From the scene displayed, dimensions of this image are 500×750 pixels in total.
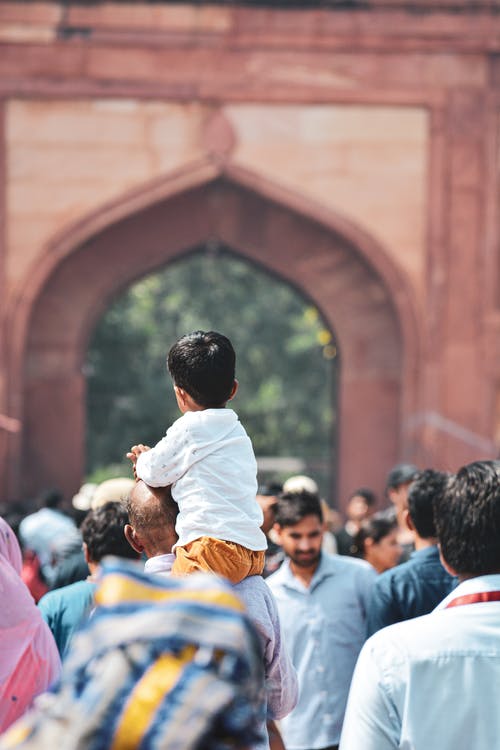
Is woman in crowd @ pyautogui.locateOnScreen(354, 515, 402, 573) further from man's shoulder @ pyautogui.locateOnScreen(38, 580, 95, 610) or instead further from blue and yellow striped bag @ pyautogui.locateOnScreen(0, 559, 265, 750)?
blue and yellow striped bag @ pyautogui.locateOnScreen(0, 559, 265, 750)

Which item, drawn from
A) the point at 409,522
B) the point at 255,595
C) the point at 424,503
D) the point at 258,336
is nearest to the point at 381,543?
the point at 409,522

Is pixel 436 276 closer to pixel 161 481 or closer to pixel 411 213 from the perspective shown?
pixel 411 213

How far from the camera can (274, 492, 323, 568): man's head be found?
3441 mm

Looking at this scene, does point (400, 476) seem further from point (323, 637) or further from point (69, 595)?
point (69, 595)

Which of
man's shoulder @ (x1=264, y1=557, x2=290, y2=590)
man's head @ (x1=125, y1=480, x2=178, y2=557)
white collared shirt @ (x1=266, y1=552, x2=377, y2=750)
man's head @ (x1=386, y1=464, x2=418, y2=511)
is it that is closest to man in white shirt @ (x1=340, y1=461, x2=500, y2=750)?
man's head @ (x1=125, y1=480, x2=178, y2=557)

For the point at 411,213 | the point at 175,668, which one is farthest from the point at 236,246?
the point at 175,668

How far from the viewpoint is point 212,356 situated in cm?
206

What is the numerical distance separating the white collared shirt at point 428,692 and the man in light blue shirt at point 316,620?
180 cm

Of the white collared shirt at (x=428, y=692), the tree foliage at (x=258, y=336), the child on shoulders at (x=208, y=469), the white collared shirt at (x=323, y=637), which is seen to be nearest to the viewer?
the white collared shirt at (x=428, y=692)

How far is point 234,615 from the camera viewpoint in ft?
3.28

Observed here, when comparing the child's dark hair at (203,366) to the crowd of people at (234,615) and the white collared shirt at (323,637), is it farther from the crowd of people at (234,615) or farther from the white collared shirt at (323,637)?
the white collared shirt at (323,637)

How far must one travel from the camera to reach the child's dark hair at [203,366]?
6.75ft

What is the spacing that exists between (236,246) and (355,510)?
13.5 ft

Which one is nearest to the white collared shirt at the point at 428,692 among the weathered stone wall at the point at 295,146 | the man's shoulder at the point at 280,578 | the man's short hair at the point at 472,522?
the man's short hair at the point at 472,522
